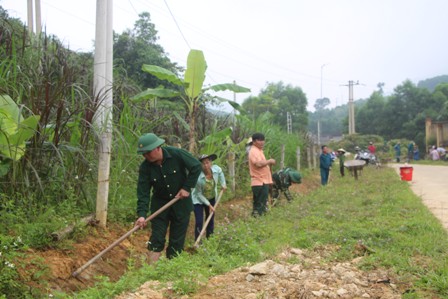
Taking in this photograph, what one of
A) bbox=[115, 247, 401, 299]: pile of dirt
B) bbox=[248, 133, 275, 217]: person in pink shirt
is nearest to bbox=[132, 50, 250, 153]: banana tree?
bbox=[248, 133, 275, 217]: person in pink shirt

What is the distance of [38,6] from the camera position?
487 inches

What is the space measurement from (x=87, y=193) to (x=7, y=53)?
1.83 meters

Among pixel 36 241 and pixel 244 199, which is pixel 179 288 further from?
pixel 244 199

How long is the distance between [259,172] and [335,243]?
2.59 meters

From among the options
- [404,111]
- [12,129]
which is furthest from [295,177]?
[404,111]

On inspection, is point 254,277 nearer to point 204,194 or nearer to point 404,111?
point 204,194

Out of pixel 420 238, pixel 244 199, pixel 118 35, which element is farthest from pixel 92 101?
pixel 118 35

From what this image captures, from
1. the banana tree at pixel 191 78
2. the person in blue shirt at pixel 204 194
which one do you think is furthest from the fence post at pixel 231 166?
the person in blue shirt at pixel 204 194

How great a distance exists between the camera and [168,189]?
4.74 m

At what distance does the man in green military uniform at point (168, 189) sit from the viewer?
4660 millimetres

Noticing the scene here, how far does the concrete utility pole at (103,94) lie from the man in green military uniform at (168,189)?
72 centimetres

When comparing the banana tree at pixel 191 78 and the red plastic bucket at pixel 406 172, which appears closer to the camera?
the banana tree at pixel 191 78

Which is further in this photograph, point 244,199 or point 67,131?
point 244,199

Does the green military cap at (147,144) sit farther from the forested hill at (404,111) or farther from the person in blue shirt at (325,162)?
the forested hill at (404,111)
